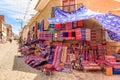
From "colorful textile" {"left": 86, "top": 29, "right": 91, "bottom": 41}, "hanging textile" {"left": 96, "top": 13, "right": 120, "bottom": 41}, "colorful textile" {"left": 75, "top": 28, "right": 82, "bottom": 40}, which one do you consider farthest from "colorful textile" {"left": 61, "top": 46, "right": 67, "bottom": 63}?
"hanging textile" {"left": 96, "top": 13, "right": 120, "bottom": 41}

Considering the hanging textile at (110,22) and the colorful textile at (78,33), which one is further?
the colorful textile at (78,33)

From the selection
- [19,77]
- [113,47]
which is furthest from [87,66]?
[19,77]

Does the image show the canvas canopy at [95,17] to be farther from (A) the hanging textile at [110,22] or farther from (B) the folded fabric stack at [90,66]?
(B) the folded fabric stack at [90,66]

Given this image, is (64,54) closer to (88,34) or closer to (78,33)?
(78,33)

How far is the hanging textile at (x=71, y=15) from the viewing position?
1196cm

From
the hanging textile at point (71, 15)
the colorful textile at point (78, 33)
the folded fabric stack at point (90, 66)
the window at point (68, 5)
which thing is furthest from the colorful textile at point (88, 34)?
the window at point (68, 5)

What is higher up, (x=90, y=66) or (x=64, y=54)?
(x=64, y=54)

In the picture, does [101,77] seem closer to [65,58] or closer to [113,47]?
[65,58]

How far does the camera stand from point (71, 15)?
43.1 feet

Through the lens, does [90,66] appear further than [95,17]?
No

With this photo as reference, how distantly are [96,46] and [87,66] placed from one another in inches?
78.3

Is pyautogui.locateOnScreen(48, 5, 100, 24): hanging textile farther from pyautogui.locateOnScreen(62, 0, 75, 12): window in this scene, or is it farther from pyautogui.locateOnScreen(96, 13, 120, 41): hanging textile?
pyautogui.locateOnScreen(62, 0, 75, 12): window

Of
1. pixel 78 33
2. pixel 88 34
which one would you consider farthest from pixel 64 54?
pixel 88 34

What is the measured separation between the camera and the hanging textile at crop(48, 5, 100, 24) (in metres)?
12.0
